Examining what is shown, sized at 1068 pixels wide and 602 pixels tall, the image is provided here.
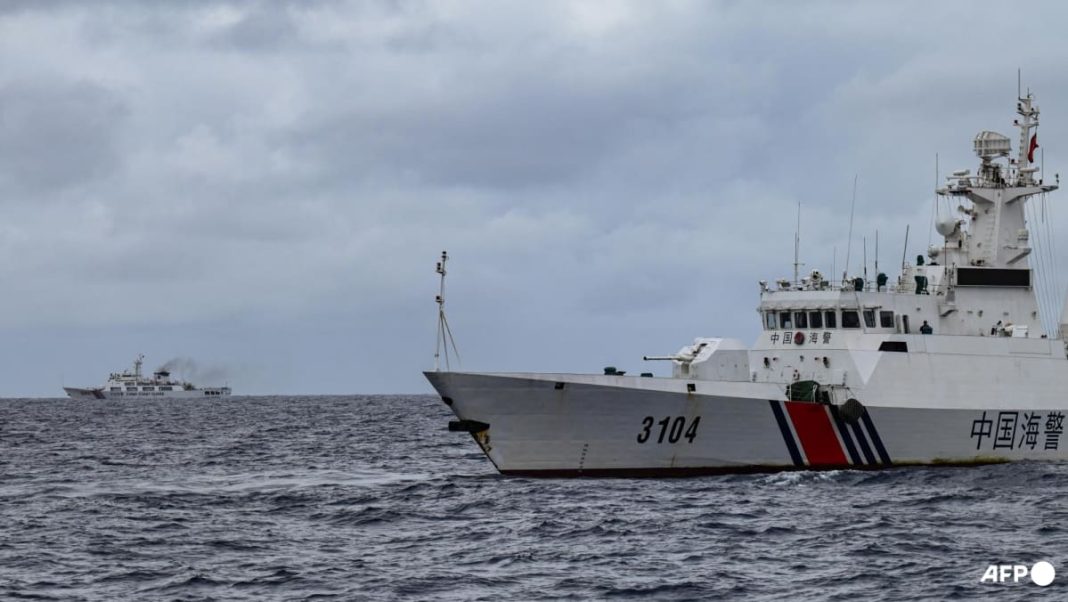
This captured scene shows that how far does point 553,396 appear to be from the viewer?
1170 inches

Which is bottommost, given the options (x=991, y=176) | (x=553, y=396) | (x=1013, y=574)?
(x=1013, y=574)

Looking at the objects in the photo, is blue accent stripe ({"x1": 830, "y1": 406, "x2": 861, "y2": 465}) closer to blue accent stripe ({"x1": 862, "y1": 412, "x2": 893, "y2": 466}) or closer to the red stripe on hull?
the red stripe on hull

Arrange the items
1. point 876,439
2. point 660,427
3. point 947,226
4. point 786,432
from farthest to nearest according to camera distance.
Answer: point 947,226 < point 876,439 < point 786,432 < point 660,427

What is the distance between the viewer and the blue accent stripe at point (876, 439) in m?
31.7

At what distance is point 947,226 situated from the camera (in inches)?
1414

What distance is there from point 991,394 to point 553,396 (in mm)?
11448

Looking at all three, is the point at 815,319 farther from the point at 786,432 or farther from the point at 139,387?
the point at 139,387

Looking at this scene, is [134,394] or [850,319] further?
[134,394]

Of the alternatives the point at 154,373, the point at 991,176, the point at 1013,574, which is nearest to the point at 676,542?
the point at 1013,574

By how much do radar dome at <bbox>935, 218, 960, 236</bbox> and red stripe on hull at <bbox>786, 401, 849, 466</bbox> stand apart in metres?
7.61

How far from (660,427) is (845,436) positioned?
15.1 feet

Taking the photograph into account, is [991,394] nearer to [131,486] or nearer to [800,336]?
[800,336]

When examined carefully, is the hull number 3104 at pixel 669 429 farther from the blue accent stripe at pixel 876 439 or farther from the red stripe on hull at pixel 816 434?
the blue accent stripe at pixel 876 439

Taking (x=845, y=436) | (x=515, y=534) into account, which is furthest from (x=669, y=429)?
(x=515, y=534)
